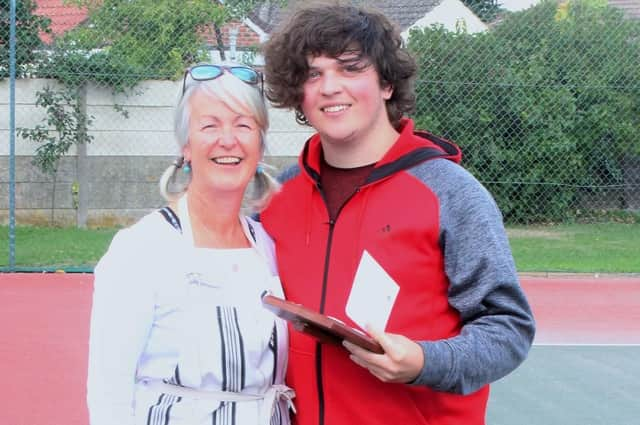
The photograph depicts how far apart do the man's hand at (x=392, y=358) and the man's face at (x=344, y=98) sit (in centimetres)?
63

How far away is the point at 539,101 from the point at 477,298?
954 cm

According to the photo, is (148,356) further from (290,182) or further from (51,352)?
(51,352)

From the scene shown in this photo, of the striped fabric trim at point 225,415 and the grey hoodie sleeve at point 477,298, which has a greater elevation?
the grey hoodie sleeve at point 477,298

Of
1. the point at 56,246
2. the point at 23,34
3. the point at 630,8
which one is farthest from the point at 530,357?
the point at 630,8

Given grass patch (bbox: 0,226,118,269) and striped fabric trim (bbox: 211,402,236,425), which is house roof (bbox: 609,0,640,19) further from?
striped fabric trim (bbox: 211,402,236,425)

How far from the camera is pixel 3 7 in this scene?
34.3 ft

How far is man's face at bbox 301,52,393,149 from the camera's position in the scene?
2533mm

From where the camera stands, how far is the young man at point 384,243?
2.32 m

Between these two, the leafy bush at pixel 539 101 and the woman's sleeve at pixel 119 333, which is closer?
the woman's sleeve at pixel 119 333

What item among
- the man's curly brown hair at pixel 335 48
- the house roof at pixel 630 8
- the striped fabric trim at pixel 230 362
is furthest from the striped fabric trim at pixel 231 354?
the house roof at pixel 630 8

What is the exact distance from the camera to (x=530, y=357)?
692 centimetres

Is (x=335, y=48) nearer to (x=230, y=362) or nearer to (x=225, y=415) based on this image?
(x=230, y=362)

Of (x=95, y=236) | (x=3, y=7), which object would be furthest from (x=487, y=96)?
(x=3, y=7)

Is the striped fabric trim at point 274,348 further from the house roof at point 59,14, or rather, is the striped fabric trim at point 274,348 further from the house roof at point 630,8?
the house roof at point 630,8
